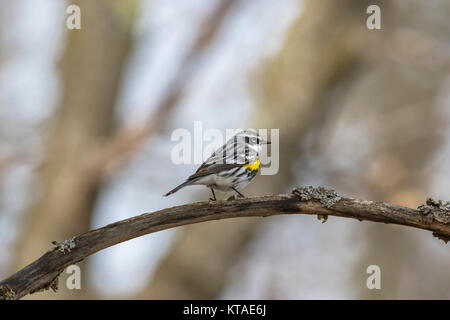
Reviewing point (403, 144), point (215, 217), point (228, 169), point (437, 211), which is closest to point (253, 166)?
point (228, 169)

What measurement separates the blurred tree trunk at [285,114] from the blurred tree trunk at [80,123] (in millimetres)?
1439

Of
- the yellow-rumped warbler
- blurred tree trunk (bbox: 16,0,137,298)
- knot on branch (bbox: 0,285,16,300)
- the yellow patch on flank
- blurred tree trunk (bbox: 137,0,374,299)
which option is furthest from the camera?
blurred tree trunk (bbox: 16,0,137,298)

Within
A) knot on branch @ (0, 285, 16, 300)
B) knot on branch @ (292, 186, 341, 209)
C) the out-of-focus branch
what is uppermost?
the out-of-focus branch

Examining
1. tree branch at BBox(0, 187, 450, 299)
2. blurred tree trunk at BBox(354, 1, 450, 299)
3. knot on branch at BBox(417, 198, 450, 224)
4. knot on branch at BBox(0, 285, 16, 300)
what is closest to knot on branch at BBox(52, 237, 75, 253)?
tree branch at BBox(0, 187, 450, 299)

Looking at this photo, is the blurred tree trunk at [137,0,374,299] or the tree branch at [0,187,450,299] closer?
the tree branch at [0,187,450,299]

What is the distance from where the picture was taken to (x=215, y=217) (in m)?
3.95

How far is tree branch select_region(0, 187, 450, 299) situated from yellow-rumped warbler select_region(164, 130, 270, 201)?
0.96 m

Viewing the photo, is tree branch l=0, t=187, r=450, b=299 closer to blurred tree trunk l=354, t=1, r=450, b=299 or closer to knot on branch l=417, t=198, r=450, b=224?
knot on branch l=417, t=198, r=450, b=224

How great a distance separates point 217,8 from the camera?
8.08m

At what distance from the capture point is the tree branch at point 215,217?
3652 millimetres

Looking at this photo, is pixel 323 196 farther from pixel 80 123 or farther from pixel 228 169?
pixel 80 123

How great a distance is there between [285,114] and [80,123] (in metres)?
2.99

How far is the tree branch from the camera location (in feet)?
12.0

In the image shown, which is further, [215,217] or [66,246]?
[215,217]
